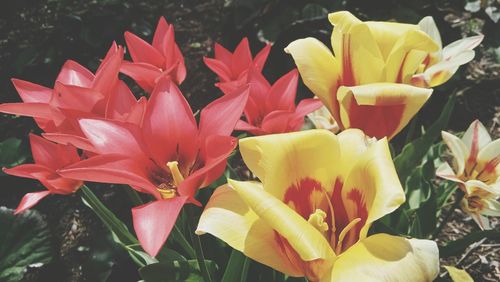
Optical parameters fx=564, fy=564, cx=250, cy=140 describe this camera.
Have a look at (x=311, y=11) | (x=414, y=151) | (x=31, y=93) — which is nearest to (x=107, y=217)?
(x=31, y=93)

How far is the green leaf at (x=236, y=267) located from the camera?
1.09m

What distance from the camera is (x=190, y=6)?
343 cm

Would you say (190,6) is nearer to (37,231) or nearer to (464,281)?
(37,231)

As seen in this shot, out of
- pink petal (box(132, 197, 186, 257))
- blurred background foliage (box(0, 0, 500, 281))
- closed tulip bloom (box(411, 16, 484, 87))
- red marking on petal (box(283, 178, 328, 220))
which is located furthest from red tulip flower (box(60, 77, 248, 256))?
blurred background foliage (box(0, 0, 500, 281))

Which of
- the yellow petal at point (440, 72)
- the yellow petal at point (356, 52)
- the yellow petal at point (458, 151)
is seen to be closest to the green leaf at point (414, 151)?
the yellow petal at point (458, 151)

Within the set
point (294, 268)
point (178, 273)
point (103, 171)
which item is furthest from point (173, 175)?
point (178, 273)

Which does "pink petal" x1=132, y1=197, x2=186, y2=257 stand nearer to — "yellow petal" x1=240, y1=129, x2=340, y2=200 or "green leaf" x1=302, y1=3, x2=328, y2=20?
"yellow petal" x1=240, y1=129, x2=340, y2=200

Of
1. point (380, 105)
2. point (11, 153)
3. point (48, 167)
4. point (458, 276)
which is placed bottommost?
point (458, 276)

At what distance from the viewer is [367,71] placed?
1023 mm

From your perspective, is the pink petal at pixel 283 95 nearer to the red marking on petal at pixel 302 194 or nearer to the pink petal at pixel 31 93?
the red marking on petal at pixel 302 194

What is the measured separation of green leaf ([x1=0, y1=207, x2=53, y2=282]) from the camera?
168cm

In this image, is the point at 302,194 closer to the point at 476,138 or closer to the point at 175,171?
the point at 175,171

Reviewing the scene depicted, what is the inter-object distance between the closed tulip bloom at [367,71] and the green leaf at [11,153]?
133cm

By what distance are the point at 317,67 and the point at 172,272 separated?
19.6 inches
